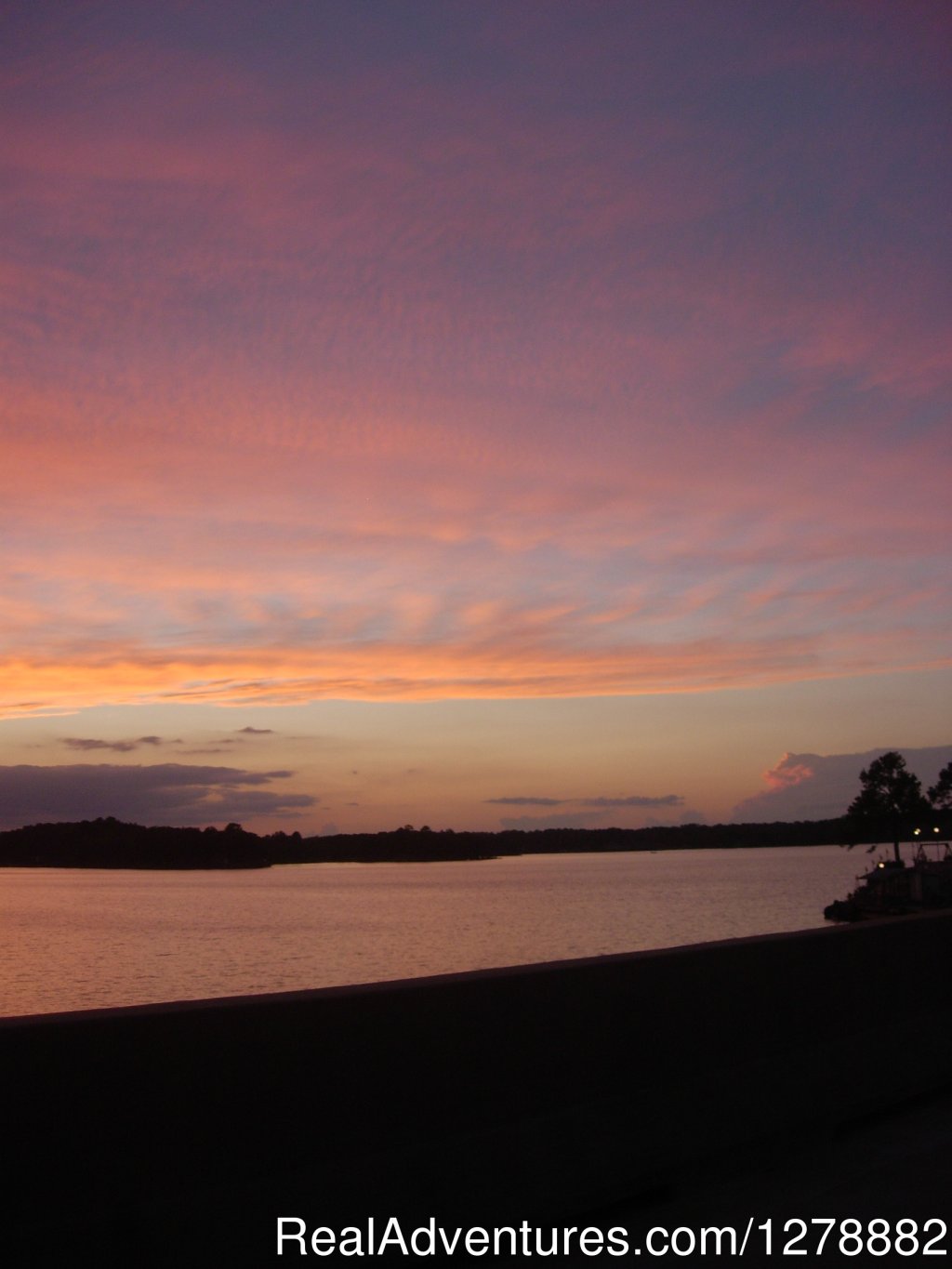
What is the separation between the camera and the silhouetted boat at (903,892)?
87.9 meters

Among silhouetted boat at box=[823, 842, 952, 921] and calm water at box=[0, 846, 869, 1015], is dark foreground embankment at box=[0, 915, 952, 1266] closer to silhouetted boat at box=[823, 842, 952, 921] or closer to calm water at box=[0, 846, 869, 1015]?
calm water at box=[0, 846, 869, 1015]

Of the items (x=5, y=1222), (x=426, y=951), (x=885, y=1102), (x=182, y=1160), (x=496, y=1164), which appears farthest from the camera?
(x=426, y=951)

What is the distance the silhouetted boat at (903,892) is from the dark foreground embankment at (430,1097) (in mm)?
82154

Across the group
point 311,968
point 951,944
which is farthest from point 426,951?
point 951,944

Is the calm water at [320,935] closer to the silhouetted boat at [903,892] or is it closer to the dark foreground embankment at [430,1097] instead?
the silhouetted boat at [903,892]

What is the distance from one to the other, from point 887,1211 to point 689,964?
1720 millimetres

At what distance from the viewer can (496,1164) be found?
6012 millimetres

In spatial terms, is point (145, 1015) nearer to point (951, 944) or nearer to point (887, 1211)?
point (887, 1211)

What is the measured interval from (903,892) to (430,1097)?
3850 inches

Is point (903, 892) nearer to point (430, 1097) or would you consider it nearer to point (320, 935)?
point (320, 935)

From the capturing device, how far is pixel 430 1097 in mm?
5922

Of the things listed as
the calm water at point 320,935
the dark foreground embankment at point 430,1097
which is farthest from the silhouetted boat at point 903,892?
the dark foreground embankment at point 430,1097

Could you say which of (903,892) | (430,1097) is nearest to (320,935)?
(903,892)

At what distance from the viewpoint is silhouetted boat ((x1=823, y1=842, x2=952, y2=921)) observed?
87938 mm
